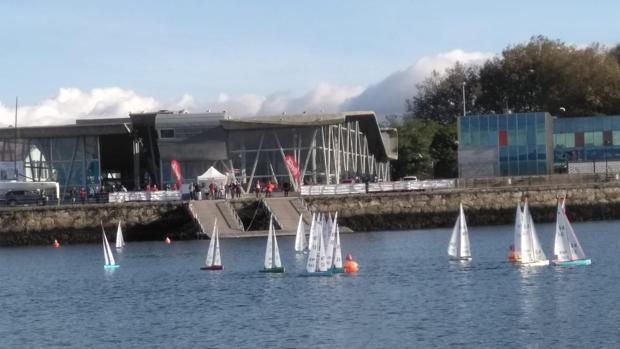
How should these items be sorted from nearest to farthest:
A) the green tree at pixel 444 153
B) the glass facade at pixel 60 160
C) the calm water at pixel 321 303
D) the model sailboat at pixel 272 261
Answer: the calm water at pixel 321 303 → the model sailboat at pixel 272 261 → the glass facade at pixel 60 160 → the green tree at pixel 444 153

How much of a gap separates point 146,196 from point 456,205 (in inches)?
870

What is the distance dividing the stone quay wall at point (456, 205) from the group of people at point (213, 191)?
607cm

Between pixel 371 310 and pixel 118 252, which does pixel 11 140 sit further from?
pixel 371 310

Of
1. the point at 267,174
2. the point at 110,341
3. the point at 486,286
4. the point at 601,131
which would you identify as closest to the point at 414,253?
the point at 486,286

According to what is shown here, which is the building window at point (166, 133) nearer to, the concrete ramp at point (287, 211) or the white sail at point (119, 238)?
the concrete ramp at point (287, 211)

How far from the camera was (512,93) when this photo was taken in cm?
14638

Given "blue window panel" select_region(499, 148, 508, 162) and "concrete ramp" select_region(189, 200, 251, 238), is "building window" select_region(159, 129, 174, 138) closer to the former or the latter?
"concrete ramp" select_region(189, 200, 251, 238)

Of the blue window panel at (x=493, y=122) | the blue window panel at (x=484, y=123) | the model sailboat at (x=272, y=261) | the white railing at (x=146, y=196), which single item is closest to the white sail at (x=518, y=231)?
the model sailboat at (x=272, y=261)

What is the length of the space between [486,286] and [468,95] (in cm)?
10385

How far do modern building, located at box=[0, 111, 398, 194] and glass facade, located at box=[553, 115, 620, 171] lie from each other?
17.6 meters

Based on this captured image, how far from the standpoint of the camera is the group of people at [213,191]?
88.7 m

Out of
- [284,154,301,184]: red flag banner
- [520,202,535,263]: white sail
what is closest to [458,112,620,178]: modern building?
[284,154,301,184]: red flag banner

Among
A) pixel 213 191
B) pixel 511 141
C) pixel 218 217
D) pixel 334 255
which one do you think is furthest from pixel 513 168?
pixel 334 255

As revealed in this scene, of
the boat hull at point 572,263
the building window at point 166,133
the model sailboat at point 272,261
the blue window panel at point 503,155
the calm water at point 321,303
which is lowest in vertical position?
the calm water at point 321,303
